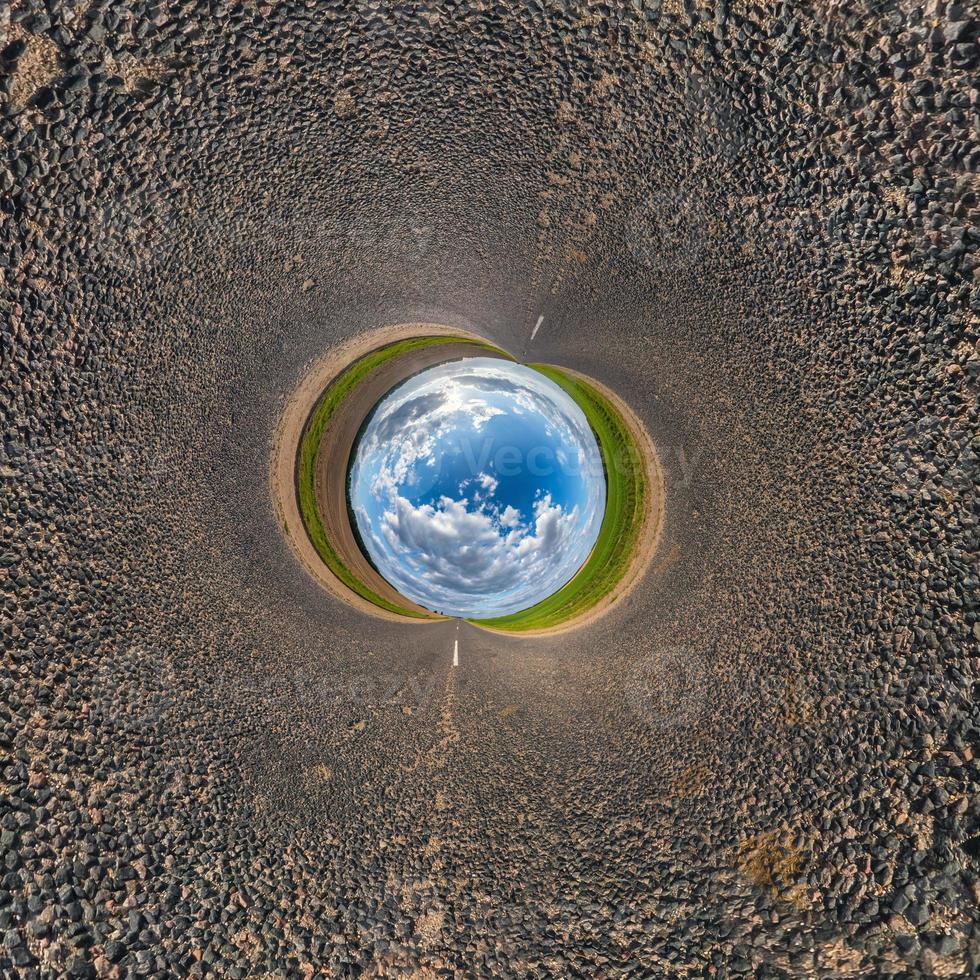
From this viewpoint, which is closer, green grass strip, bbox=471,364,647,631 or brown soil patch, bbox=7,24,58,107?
brown soil patch, bbox=7,24,58,107

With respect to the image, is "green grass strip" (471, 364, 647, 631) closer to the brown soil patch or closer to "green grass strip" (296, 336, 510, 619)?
"green grass strip" (296, 336, 510, 619)

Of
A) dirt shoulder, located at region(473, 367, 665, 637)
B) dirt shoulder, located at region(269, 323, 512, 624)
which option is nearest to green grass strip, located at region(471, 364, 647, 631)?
dirt shoulder, located at region(473, 367, 665, 637)

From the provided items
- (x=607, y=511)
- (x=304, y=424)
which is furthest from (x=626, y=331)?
(x=304, y=424)

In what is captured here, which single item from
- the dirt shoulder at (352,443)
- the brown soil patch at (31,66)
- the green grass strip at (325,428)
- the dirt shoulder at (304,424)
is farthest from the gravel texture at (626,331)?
the dirt shoulder at (352,443)

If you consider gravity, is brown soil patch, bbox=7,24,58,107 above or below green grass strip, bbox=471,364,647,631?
below

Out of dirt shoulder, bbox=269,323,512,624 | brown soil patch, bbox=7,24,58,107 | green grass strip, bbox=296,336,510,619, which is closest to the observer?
brown soil patch, bbox=7,24,58,107

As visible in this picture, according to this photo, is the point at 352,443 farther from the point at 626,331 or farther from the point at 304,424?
the point at 626,331
